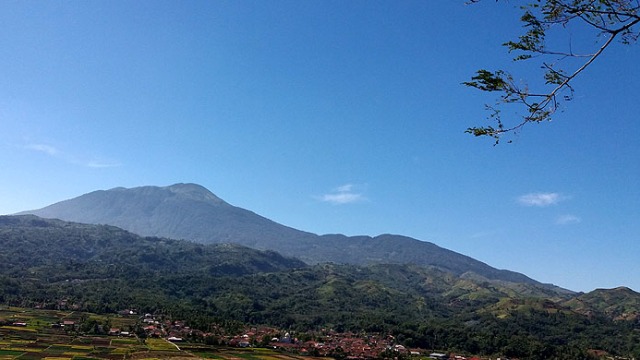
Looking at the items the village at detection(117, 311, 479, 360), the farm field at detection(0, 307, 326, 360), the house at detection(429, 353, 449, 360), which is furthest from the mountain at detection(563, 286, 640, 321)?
the farm field at detection(0, 307, 326, 360)

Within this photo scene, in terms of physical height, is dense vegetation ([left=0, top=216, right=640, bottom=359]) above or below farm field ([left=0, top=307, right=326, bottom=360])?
above

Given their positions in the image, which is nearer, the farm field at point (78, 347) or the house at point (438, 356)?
the farm field at point (78, 347)

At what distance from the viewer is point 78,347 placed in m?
57.3

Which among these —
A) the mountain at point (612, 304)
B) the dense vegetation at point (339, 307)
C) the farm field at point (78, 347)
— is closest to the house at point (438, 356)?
the dense vegetation at point (339, 307)

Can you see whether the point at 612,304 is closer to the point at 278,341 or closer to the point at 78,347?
the point at 278,341

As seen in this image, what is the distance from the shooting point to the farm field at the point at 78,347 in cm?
5139

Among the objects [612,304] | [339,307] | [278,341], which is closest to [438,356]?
[278,341]

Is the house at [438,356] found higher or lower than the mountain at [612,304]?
lower

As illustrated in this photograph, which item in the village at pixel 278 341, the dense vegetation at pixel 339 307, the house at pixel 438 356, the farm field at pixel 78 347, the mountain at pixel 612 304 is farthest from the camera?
the mountain at pixel 612 304

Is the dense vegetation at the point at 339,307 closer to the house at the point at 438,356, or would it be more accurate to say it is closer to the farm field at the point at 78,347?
the house at the point at 438,356

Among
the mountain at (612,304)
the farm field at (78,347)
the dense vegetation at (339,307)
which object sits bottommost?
the farm field at (78,347)

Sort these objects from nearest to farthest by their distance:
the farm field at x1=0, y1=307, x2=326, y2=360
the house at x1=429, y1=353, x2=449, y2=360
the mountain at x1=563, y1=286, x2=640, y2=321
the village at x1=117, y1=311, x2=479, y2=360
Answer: the farm field at x1=0, y1=307, x2=326, y2=360, the village at x1=117, y1=311, x2=479, y2=360, the house at x1=429, y1=353, x2=449, y2=360, the mountain at x1=563, y1=286, x2=640, y2=321

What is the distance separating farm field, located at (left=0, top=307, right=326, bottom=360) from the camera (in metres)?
51.4

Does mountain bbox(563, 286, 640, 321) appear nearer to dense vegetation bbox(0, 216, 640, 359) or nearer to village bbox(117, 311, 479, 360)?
dense vegetation bbox(0, 216, 640, 359)
